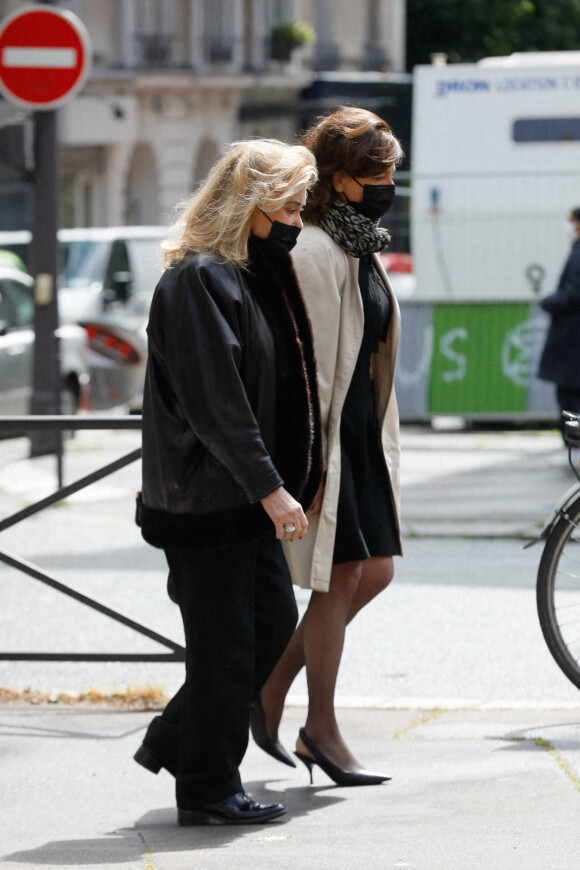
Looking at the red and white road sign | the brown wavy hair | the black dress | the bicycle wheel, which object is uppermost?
the red and white road sign

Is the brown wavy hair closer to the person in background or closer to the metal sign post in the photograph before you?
the metal sign post

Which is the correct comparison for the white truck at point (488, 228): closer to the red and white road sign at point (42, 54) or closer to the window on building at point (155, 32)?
the red and white road sign at point (42, 54)

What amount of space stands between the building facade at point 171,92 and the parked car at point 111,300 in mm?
14783

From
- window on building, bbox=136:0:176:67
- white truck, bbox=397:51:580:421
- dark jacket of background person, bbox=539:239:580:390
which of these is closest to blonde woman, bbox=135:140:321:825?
dark jacket of background person, bbox=539:239:580:390

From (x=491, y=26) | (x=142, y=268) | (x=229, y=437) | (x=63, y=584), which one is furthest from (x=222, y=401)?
(x=491, y=26)

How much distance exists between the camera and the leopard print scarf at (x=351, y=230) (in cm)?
462

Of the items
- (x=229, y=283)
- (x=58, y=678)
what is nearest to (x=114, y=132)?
(x=58, y=678)

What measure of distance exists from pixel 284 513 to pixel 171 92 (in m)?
31.1

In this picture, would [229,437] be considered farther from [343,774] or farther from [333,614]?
[343,774]

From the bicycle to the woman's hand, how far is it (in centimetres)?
141

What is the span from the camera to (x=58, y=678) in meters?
6.34

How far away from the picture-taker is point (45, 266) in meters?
12.7

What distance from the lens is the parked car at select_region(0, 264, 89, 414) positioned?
14.2m

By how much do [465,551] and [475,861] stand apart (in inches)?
203
